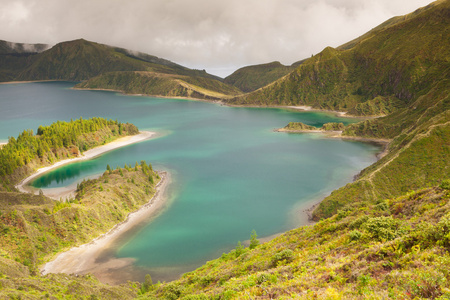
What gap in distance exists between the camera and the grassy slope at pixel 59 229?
38031 mm

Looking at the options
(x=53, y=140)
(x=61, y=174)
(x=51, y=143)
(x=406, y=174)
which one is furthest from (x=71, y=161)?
(x=406, y=174)

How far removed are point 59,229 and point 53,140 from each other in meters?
85.5

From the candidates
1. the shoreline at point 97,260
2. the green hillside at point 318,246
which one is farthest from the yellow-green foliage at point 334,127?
the shoreline at point 97,260

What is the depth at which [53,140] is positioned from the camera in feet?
444

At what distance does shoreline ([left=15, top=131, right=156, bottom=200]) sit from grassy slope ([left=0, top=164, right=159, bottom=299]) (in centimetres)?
1170

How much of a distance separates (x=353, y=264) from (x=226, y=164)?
109 m

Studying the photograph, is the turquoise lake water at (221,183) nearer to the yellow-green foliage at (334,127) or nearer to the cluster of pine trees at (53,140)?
the cluster of pine trees at (53,140)

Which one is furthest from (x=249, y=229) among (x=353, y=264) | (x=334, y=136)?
(x=334, y=136)

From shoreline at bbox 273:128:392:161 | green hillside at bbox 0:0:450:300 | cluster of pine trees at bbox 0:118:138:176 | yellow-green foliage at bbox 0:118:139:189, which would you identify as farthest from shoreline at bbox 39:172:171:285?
shoreline at bbox 273:128:392:161

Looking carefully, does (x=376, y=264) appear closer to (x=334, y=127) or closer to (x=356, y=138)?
(x=356, y=138)

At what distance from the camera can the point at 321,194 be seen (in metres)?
93.1

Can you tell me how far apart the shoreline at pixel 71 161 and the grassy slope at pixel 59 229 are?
1170 cm

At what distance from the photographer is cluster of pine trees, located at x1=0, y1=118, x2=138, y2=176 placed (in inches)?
4382

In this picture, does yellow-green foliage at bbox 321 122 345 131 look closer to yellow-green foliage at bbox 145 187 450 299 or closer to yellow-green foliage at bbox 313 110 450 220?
yellow-green foliage at bbox 313 110 450 220
